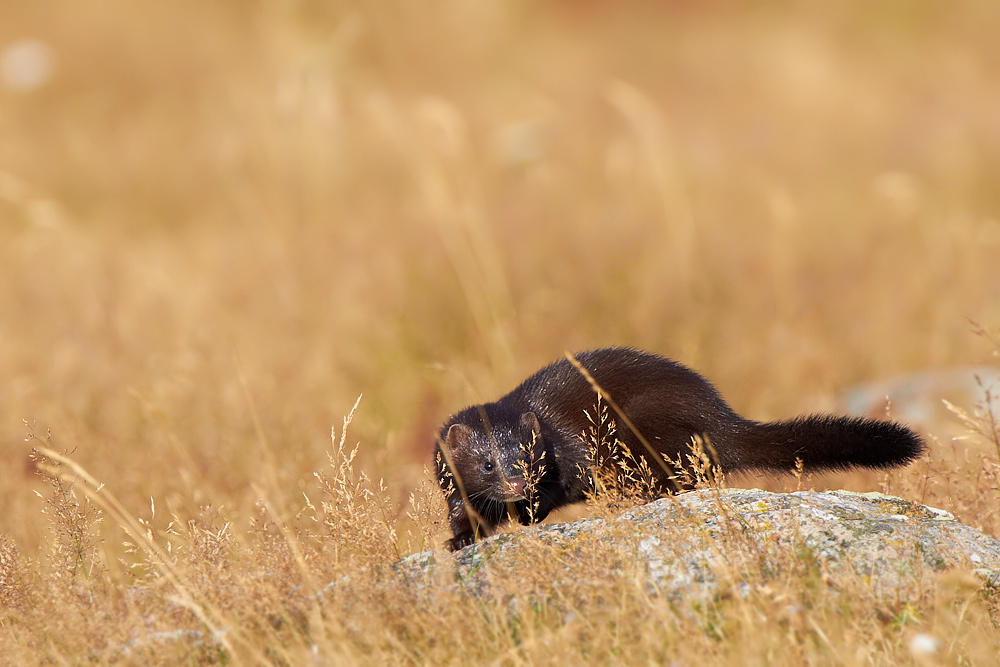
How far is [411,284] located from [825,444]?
4.47 m

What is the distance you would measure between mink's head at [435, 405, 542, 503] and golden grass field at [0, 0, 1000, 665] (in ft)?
1.12

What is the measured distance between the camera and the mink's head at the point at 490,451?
4234 mm

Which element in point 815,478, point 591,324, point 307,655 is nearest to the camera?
point 307,655

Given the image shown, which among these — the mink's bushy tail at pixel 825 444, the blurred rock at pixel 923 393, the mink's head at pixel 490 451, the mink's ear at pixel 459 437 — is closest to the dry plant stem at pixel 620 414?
the mink's bushy tail at pixel 825 444

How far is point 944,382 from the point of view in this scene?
21.4ft

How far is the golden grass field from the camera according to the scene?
277 cm

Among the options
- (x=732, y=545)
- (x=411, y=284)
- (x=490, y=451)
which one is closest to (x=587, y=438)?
(x=490, y=451)

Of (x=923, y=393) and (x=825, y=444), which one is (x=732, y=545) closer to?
(x=825, y=444)

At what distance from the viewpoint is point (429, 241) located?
26.7 ft

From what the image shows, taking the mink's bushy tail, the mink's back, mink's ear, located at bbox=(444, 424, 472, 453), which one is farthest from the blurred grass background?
the mink's back

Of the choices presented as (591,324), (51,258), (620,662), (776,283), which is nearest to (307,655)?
(620,662)

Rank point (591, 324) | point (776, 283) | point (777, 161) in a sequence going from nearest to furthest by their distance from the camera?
point (591, 324), point (776, 283), point (777, 161)

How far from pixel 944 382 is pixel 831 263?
88.8 inches

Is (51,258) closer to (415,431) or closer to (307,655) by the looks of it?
(415,431)
